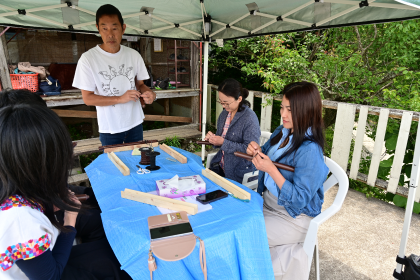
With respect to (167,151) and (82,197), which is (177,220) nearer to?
(82,197)

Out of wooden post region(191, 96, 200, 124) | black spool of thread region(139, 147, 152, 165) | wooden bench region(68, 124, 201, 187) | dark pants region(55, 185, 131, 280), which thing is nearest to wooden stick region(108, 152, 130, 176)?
black spool of thread region(139, 147, 152, 165)

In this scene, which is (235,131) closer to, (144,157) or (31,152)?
(144,157)

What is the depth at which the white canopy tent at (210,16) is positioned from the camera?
237 centimetres

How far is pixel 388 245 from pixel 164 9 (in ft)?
12.0

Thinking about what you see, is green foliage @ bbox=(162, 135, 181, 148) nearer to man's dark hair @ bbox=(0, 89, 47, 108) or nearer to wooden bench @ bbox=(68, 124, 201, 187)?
wooden bench @ bbox=(68, 124, 201, 187)

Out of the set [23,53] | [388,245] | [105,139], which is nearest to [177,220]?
[105,139]

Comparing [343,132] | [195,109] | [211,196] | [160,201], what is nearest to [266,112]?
[343,132]

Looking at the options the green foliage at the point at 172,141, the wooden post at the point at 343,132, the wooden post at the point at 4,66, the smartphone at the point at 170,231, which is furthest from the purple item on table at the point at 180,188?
the wooden post at the point at 4,66

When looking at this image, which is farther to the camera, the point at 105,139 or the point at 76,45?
the point at 76,45

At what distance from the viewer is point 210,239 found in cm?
124

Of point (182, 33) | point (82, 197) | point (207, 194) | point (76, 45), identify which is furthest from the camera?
point (76, 45)

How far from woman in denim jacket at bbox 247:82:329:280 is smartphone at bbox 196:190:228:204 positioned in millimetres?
301

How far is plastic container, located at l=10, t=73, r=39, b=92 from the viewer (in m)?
4.23

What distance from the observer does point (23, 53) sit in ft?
20.1
